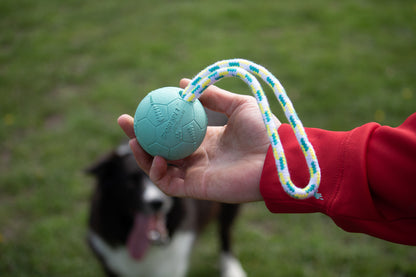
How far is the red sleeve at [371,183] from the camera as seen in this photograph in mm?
1211

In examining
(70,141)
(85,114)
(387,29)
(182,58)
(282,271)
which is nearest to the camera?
(282,271)

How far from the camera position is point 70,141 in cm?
408

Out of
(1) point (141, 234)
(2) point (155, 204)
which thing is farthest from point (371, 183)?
(1) point (141, 234)

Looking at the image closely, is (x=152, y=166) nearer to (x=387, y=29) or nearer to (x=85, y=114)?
(x=85, y=114)

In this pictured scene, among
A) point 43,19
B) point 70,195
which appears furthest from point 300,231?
point 43,19

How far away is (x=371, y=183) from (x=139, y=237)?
1744 millimetres

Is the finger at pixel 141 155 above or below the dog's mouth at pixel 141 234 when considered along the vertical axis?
above

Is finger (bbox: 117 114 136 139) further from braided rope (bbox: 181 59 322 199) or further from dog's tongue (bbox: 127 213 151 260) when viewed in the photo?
dog's tongue (bbox: 127 213 151 260)

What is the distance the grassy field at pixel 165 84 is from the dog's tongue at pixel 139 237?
2.67ft

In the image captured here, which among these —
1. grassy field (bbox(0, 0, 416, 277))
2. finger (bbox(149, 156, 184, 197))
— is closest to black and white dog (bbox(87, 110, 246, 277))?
grassy field (bbox(0, 0, 416, 277))

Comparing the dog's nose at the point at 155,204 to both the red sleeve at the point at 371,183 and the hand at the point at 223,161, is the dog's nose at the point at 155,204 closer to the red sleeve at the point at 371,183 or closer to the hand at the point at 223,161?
the hand at the point at 223,161

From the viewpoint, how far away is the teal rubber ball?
142 centimetres

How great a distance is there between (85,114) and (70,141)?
489mm

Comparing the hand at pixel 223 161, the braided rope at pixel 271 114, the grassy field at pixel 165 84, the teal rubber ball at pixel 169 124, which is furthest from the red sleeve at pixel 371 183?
the grassy field at pixel 165 84
